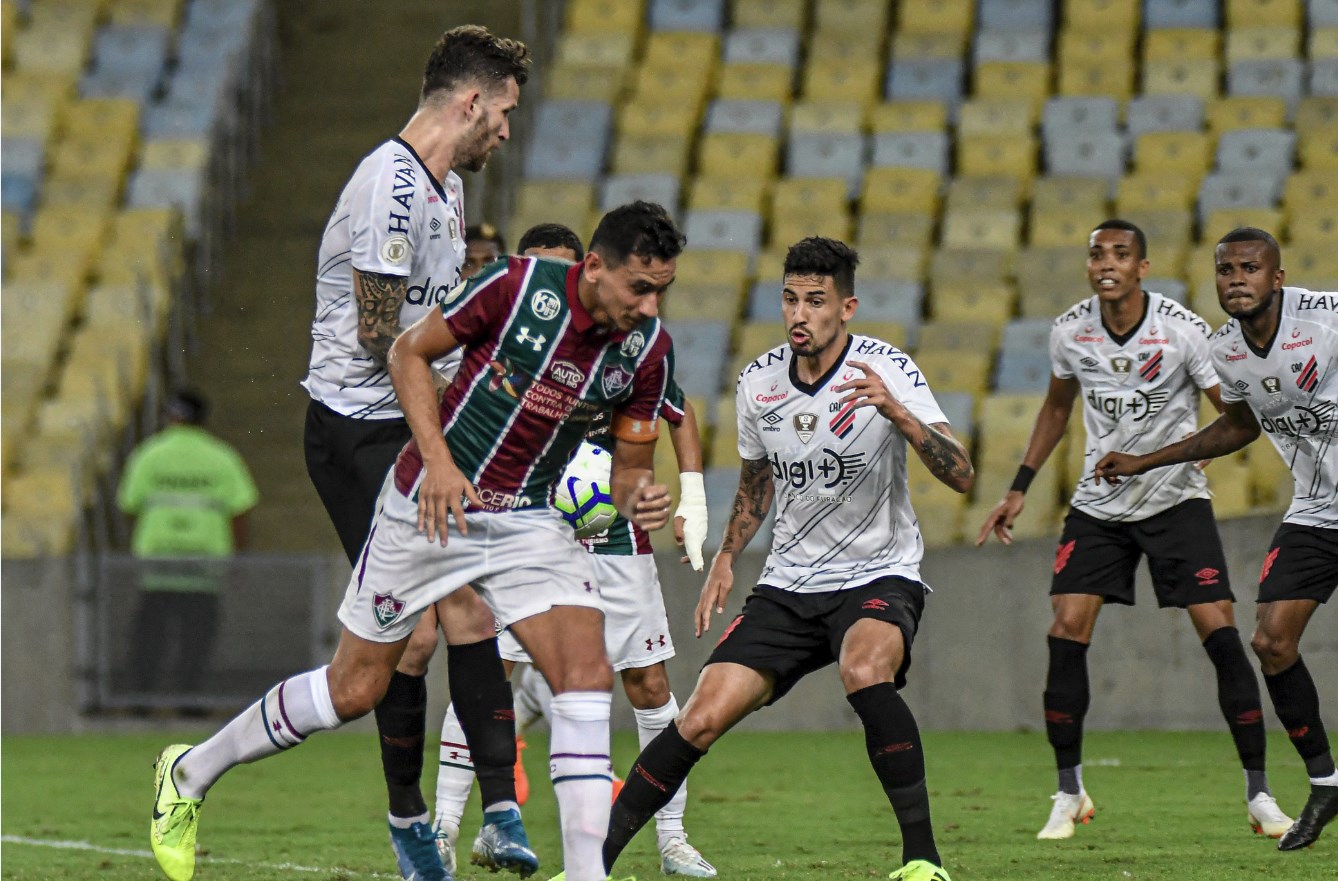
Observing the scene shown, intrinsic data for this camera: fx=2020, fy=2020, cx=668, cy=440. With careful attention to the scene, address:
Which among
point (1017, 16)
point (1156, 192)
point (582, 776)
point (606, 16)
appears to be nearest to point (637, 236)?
point (582, 776)

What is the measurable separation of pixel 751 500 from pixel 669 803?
110 centimetres

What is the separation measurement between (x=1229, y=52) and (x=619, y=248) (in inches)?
467

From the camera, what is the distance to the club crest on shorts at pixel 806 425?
6.28 metres

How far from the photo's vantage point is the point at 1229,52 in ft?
51.5

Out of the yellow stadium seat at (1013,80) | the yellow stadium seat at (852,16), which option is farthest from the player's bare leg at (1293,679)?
the yellow stadium seat at (852,16)

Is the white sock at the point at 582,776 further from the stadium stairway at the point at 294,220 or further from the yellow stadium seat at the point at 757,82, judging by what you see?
the yellow stadium seat at the point at 757,82

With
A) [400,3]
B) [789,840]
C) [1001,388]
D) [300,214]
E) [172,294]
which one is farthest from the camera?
[400,3]

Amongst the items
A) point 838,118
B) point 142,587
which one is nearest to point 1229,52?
point 838,118

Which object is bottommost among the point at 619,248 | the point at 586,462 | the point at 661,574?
the point at 661,574

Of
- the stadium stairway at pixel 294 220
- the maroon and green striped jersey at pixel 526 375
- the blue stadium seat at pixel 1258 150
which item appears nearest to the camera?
the maroon and green striped jersey at pixel 526 375

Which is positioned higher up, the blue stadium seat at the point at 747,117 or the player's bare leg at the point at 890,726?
the blue stadium seat at the point at 747,117

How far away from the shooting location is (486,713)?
225 inches

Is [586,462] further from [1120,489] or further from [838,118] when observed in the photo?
[838,118]

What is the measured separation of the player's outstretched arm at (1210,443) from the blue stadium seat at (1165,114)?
8.12 m
